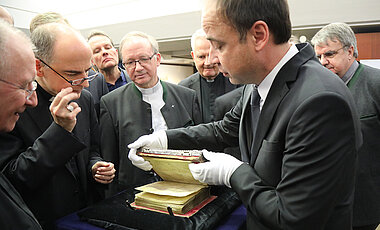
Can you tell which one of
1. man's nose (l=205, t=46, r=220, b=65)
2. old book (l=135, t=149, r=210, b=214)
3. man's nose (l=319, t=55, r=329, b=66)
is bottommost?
old book (l=135, t=149, r=210, b=214)

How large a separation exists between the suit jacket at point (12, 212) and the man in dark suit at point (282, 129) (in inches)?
26.9

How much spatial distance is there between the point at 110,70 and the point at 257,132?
273 centimetres

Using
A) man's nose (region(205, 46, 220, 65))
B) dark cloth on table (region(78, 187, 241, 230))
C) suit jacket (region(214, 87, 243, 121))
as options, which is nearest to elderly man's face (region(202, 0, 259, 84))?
dark cloth on table (region(78, 187, 241, 230))

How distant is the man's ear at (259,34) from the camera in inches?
42.9

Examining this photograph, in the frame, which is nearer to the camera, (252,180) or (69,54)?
(252,180)

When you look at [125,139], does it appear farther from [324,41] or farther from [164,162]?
[324,41]

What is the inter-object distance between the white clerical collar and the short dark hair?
8 cm

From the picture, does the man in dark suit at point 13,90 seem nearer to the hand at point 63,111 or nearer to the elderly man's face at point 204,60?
the hand at point 63,111

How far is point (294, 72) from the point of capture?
1.11 metres

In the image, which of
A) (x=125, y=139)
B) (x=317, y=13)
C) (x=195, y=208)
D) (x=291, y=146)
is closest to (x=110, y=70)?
(x=125, y=139)

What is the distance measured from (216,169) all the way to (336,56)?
1852 millimetres

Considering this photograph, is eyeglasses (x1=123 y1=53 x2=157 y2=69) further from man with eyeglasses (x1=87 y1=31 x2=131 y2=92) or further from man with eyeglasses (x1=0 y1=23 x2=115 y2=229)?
man with eyeglasses (x1=87 y1=31 x2=131 y2=92)

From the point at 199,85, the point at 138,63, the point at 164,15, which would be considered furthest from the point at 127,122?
the point at 164,15

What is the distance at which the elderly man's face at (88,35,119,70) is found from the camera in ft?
11.3
